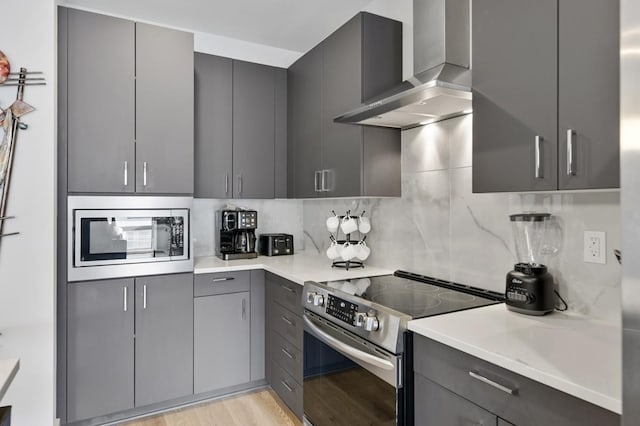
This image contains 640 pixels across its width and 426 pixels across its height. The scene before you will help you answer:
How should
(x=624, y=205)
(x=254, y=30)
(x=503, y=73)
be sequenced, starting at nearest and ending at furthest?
(x=624, y=205)
(x=503, y=73)
(x=254, y=30)

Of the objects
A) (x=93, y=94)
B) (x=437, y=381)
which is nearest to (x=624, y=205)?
(x=437, y=381)

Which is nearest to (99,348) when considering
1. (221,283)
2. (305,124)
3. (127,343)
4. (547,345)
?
(127,343)

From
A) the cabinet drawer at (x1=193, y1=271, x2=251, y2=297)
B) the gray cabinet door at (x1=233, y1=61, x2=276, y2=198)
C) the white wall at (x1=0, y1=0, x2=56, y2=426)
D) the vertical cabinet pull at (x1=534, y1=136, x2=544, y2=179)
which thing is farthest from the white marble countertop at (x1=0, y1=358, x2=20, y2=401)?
the gray cabinet door at (x1=233, y1=61, x2=276, y2=198)

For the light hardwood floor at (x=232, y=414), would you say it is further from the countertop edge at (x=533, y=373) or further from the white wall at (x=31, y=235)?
the countertop edge at (x=533, y=373)

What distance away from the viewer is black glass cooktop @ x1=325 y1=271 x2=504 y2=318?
164 centimetres

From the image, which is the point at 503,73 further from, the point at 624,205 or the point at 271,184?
the point at 271,184

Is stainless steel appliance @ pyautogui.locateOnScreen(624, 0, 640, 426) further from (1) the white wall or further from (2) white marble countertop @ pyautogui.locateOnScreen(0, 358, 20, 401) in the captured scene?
(1) the white wall

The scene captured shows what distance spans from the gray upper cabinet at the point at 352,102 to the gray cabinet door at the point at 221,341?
3.33 feet

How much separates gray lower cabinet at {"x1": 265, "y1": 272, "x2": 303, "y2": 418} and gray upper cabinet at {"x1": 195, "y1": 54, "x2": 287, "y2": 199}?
81 cm

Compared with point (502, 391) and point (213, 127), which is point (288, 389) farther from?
point (213, 127)

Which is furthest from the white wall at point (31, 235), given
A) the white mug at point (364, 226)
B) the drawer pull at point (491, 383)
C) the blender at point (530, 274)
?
the blender at point (530, 274)

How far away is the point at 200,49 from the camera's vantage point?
312 cm

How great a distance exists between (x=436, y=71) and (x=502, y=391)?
1316 millimetres

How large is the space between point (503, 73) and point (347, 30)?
1171 millimetres
